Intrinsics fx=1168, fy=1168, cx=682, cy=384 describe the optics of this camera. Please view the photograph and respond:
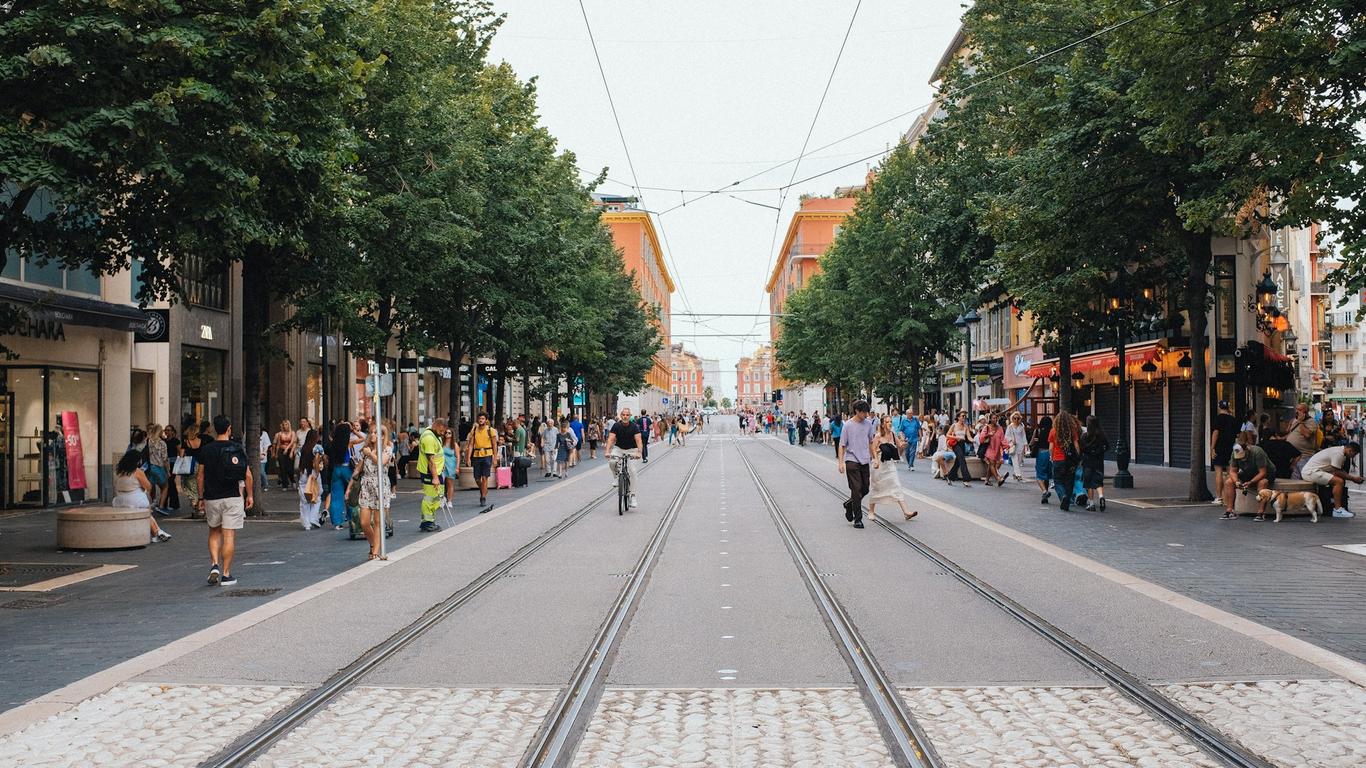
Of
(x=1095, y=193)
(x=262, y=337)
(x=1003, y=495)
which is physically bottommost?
(x=1003, y=495)

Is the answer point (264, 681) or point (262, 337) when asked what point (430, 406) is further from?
point (264, 681)

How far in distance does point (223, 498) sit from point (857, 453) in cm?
908

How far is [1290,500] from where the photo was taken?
57.7 feet

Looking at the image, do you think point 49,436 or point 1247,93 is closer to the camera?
point 1247,93

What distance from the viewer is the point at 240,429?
28484 mm

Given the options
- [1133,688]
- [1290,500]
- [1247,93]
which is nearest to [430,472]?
[1133,688]

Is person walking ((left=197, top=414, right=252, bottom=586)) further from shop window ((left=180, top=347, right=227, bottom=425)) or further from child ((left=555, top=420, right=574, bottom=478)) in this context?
child ((left=555, top=420, right=574, bottom=478))

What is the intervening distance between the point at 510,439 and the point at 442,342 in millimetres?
4029

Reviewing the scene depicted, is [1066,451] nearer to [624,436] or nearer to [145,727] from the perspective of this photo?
[624,436]

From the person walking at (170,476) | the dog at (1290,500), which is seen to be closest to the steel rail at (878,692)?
the dog at (1290,500)

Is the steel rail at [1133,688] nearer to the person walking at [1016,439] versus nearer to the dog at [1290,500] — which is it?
the dog at [1290,500]

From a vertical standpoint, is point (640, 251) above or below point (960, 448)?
above

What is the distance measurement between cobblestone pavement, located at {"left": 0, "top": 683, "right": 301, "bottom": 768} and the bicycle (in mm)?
13028

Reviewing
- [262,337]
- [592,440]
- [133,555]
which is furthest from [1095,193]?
[592,440]
